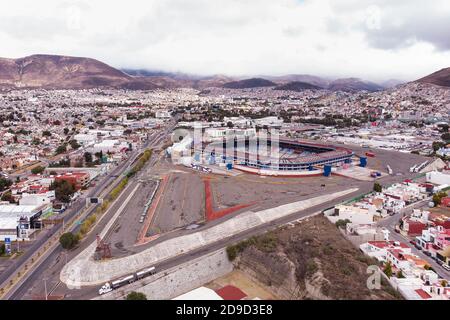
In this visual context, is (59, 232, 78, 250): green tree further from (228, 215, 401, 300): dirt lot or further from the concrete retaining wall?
(228, 215, 401, 300): dirt lot

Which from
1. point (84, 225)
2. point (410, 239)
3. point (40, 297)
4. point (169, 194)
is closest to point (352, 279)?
point (410, 239)

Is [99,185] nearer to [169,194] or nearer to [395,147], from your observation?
[169,194]

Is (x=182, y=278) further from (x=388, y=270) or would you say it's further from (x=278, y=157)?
(x=278, y=157)

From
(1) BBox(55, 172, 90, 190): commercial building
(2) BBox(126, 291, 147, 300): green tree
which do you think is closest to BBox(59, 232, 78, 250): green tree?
(2) BBox(126, 291, 147, 300): green tree

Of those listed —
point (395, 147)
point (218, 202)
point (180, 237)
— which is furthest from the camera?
point (395, 147)

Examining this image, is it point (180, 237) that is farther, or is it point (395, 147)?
point (395, 147)

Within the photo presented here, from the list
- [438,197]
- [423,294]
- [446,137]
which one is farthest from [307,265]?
[446,137]
